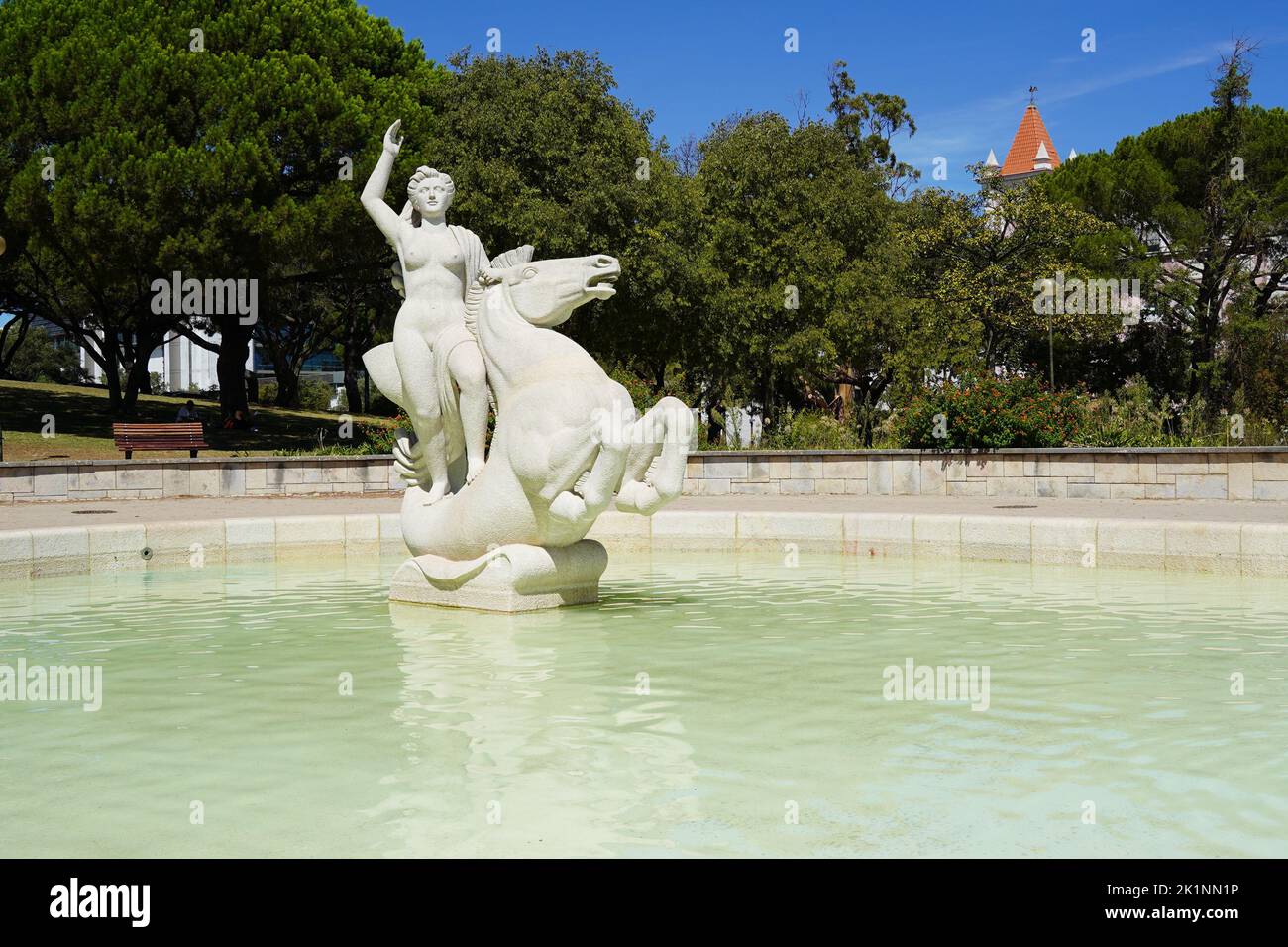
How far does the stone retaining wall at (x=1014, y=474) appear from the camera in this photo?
1755 cm

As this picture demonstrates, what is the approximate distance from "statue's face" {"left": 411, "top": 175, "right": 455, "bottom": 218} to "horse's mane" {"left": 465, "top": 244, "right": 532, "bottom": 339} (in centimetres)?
79

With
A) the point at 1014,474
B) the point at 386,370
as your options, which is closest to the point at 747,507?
the point at 1014,474

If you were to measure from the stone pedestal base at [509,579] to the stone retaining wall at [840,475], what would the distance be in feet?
30.7

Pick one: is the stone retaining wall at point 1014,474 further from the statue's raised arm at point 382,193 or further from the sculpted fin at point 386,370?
the statue's raised arm at point 382,193

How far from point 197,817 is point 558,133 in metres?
26.9

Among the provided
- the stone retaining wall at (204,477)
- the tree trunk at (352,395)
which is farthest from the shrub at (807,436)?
the tree trunk at (352,395)

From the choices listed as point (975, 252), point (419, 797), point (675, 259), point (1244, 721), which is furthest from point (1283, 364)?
point (419, 797)

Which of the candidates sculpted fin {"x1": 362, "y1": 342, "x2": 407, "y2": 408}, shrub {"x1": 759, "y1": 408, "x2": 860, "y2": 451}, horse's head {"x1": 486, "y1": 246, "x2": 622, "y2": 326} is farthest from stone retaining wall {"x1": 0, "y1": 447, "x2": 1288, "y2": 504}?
horse's head {"x1": 486, "y1": 246, "x2": 622, "y2": 326}

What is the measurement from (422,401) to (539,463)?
60.2 inches

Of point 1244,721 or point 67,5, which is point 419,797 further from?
point 67,5

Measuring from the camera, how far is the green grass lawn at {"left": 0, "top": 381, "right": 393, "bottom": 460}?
28531 mm

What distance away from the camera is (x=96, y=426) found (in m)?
33.5

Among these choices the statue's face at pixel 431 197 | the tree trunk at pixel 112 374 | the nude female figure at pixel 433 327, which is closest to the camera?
the nude female figure at pixel 433 327

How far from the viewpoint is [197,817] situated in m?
4.26
